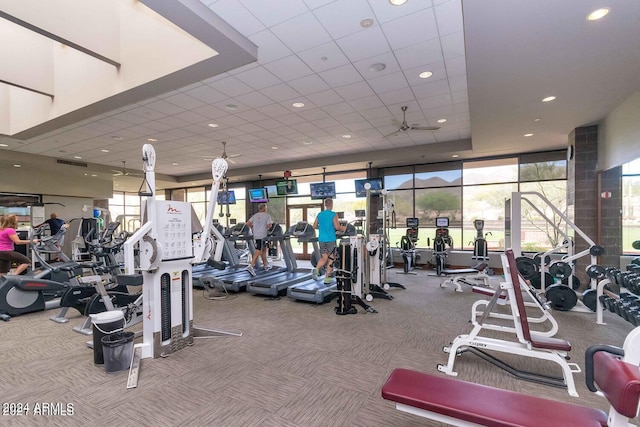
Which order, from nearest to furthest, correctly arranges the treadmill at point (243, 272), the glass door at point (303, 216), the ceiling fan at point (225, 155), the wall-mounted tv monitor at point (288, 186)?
the treadmill at point (243, 272)
the ceiling fan at point (225, 155)
the wall-mounted tv monitor at point (288, 186)
the glass door at point (303, 216)

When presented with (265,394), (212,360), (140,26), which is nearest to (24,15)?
(140,26)

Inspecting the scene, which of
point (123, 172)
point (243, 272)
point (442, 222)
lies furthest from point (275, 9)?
point (123, 172)

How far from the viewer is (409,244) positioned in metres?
8.68

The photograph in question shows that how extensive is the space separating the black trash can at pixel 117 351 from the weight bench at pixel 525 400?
2.51 metres

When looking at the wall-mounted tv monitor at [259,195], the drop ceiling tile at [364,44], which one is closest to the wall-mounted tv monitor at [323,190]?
the wall-mounted tv monitor at [259,195]

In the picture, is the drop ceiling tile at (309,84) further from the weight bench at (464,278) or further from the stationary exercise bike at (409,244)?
the stationary exercise bike at (409,244)

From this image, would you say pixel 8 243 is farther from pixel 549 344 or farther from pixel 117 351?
pixel 549 344

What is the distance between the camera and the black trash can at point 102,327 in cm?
296

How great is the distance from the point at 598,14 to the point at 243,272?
6785mm

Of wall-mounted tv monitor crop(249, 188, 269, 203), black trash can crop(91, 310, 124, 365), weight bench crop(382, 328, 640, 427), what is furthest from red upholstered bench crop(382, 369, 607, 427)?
wall-mounted tv monitor crop(249, 188, 269, 203)

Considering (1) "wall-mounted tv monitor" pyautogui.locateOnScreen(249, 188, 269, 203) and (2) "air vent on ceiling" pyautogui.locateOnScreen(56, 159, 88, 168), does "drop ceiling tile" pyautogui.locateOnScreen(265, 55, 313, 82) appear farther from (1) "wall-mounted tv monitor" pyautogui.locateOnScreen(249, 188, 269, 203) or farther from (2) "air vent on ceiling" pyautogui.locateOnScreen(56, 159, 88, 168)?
(2) "air vent on ceiling" pyautogui.locateOnScreen(56, 159, 88, 168)

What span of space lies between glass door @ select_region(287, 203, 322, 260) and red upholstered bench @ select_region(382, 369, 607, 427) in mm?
9647

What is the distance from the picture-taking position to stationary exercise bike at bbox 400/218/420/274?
8.51 metres

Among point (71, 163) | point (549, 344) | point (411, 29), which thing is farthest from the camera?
point (71, 163)
